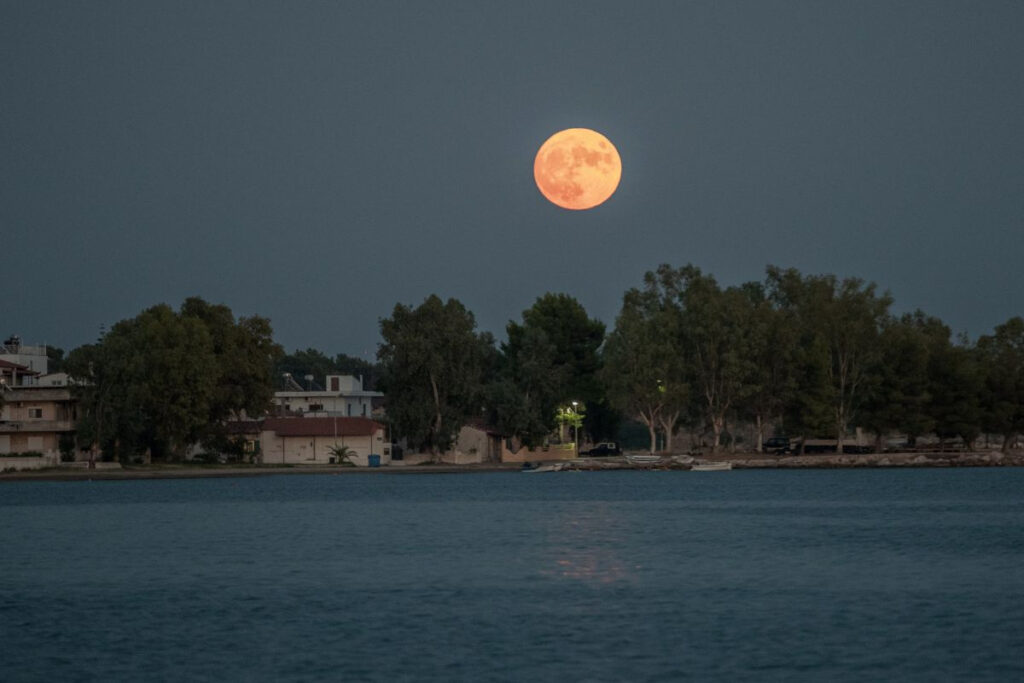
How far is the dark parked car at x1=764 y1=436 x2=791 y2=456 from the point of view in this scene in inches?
5349

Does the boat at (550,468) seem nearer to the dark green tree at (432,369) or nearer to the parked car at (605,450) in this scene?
the dark green tree at (432,369)

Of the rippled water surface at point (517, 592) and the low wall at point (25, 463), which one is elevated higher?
the low wall at point (25, 463)

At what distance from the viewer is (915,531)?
56.8m

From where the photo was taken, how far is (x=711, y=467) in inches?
4902

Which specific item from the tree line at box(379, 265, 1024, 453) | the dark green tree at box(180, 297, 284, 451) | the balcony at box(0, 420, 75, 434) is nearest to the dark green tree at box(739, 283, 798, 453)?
the tree line at box(379, 265, 1024, 453)

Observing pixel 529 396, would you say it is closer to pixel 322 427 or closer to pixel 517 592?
pixel 322 427

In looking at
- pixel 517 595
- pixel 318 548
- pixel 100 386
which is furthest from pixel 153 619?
pixel 100 386

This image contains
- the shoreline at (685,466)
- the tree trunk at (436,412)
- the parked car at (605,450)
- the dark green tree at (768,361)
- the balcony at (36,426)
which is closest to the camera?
the shoreline at (685,466)

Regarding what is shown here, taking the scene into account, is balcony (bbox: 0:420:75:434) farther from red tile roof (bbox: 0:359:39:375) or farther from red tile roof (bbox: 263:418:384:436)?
red tile roof (bbox: 263:418:384:436)

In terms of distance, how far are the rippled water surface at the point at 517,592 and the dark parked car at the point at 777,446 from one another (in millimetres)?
59634

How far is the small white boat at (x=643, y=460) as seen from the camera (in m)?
124

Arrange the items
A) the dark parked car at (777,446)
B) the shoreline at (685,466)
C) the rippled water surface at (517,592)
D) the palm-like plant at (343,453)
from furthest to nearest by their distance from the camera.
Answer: the dark parked car at (777,446), the palm-like plant at (343,453), the shoreline at (685,466), the rippled water surface at (517,592)

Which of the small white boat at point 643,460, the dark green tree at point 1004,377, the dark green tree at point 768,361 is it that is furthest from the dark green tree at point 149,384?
the dark green tree at point 1004,377

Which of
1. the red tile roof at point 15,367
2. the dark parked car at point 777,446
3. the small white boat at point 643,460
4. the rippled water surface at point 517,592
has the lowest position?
the rippled water surface at point 517,592
